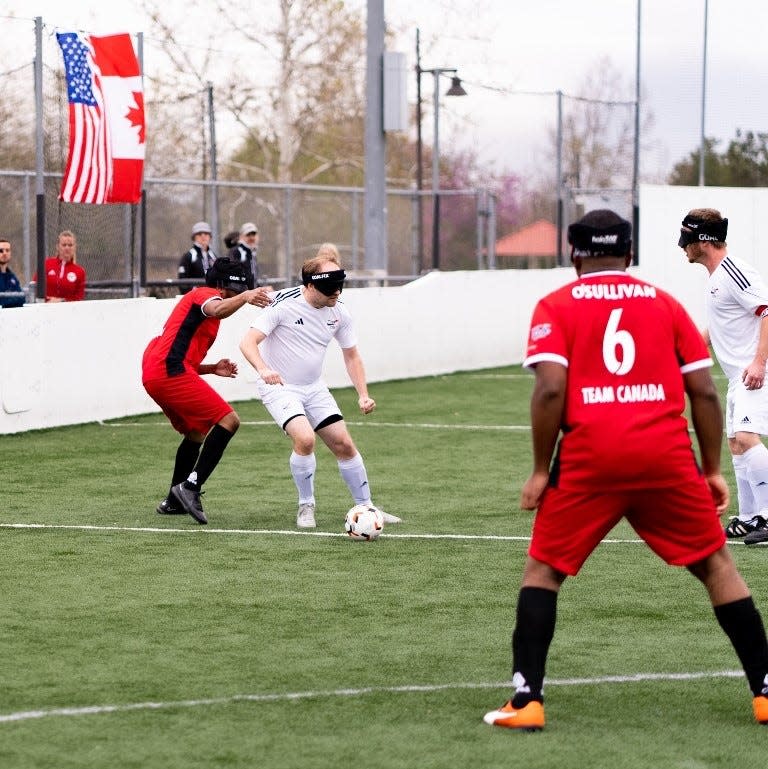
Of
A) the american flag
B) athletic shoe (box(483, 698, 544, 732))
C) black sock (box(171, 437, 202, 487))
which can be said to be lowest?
athletic shoe (box(483, 698, 544, 732))

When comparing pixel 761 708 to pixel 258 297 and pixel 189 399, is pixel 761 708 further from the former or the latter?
pixel 189 399

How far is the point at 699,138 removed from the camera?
2975 cm

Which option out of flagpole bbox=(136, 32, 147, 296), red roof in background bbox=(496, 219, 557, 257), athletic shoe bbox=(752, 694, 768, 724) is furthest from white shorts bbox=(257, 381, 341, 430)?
red roof in background bbox=(496, 219, 557, 257)

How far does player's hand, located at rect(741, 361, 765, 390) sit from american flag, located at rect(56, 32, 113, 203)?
28.8ft

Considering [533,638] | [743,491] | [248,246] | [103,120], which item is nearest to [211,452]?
[743,491]

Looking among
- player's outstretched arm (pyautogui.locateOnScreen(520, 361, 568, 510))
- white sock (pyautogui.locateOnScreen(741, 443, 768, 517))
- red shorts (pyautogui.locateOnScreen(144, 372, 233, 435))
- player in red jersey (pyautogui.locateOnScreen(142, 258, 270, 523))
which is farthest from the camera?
red shorts (pyautogui.locateOnScreen(144, 372, 233, 435))

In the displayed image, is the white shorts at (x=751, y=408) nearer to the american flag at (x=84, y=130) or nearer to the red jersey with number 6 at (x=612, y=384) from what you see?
the red jersey with number 6 at (x=612, y=384)

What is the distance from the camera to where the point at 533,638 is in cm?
560

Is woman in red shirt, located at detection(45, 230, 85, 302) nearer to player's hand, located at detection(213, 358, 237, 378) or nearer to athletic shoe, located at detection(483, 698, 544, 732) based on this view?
player's hand, located at detection(213, 358, 237, 378)

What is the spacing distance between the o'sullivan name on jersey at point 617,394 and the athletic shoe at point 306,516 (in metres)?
4.76

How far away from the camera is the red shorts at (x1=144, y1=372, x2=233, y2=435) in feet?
34.6

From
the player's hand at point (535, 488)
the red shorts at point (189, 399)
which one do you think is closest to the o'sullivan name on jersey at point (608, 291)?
the player's hand at point (535, 488)

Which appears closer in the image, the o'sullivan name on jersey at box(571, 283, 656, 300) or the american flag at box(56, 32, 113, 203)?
the o'sullivan name on jersey at box(571, 283, 656, 300)

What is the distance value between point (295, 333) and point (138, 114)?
758 cm
